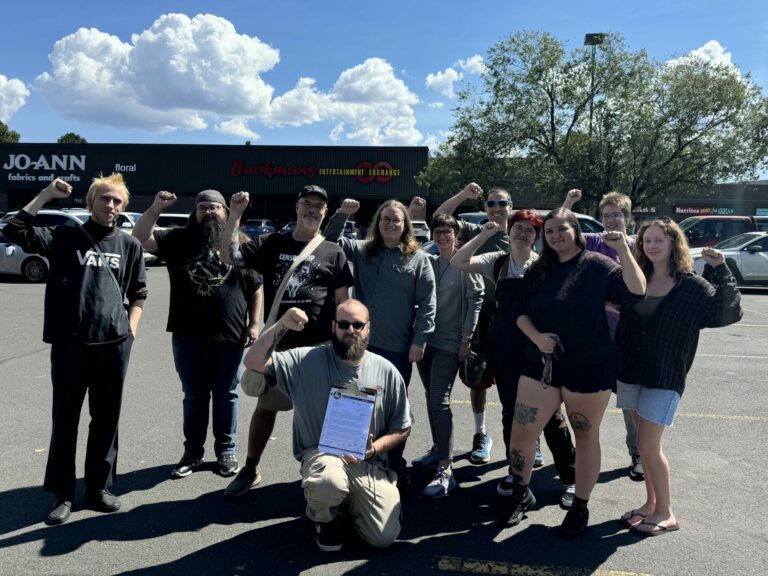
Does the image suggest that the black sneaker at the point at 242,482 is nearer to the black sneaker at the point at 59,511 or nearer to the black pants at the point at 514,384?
the black sneaker at the point at 59,511

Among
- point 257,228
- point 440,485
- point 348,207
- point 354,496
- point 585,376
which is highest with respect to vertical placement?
point 257,228

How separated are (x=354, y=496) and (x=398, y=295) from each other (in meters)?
1.32

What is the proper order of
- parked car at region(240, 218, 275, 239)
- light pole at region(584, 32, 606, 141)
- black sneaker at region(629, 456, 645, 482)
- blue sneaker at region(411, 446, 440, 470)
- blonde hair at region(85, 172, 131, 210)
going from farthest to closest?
1. parked car at region(240, 218, 275, 239)
2. light pole at region(584, 32, 606, 141)
3. blue sneaker at region(411, 446, 440, 470)
4. black sneaker at region(629, 456, 645, 482)
5. blonde hair at region(85, 172, 131, 210)

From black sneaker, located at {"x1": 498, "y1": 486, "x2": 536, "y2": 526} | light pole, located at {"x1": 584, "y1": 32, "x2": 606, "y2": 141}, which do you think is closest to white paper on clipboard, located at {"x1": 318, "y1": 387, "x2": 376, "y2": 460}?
black sneaker, located at {"x1": 498, "y1": 486, "x2": 536, "y2": 526}

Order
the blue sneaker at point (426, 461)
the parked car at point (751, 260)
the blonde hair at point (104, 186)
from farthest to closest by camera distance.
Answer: the parked car at point (751, 260) → the blue sneaker at point (426, 461) → the blonde hair at point (104, 186)

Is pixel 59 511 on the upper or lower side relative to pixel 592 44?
lower

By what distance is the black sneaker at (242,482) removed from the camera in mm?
3820

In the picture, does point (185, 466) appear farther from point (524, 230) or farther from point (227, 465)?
point (524, 230)

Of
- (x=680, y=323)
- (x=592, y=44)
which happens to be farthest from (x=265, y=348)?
(x=592, y=44)

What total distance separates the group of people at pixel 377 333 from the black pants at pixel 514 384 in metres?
0.01

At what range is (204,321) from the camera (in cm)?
411

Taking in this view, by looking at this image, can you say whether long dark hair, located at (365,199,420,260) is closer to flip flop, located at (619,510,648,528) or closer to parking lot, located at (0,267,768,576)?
parking lot, located at (0,267,768,576)

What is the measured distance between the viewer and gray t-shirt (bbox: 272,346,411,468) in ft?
11.3

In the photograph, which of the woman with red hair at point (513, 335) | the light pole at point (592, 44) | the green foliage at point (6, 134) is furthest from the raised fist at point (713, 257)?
the green foliage at point (6, 134)
